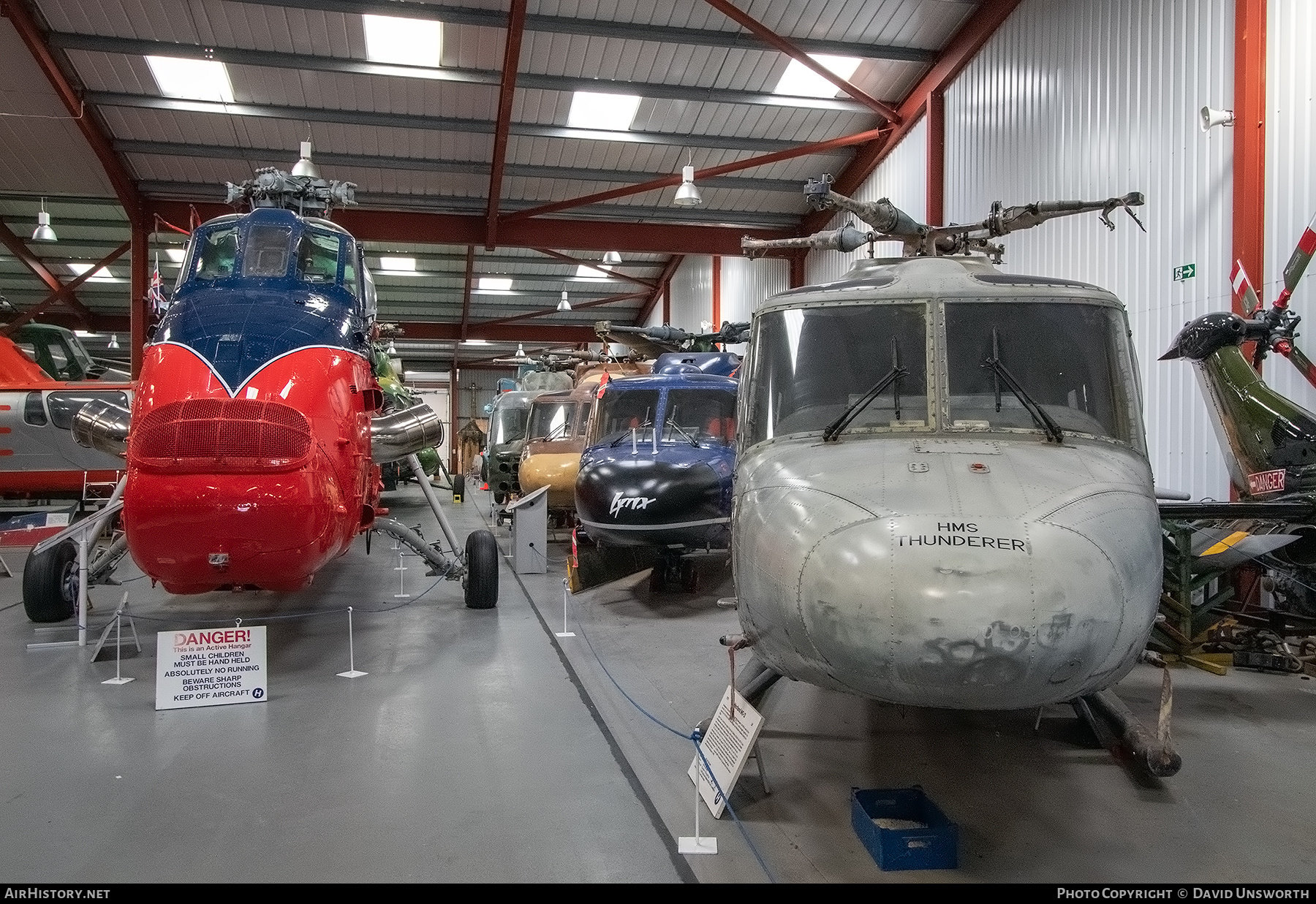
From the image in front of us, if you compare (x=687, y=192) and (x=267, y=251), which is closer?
(x=267, y=251)

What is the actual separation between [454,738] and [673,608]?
3.55 meters

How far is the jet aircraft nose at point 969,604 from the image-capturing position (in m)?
2.46

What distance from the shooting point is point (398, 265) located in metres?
24.8

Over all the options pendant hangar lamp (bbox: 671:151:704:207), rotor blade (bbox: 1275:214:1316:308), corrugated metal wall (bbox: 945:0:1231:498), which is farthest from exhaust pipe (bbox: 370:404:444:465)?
pendant hangar lamp (bbox: 671:151:704:207)

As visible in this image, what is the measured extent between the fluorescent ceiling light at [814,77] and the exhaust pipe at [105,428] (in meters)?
10.1

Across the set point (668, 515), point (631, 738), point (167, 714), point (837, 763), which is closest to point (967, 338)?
point (837, 763)

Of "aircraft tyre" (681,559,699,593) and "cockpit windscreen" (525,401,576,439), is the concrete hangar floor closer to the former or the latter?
"aircraft tyre" (681,559,699,593)

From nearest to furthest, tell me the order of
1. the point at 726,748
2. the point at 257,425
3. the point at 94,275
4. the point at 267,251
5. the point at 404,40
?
the point at 726,748 < the point at 257,425 < the point at 267,251 < the point at 404,40 < the point at 94,275

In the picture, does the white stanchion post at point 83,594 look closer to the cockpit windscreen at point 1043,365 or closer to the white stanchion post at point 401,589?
the white stanchion post at point 401,589

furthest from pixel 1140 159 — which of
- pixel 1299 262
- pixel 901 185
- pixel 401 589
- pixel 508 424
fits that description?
pixel 508 424

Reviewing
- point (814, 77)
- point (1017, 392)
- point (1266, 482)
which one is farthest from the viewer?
point (814, 77)

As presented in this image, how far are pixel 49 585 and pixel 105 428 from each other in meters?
1.57

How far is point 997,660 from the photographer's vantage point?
2445 millimetres

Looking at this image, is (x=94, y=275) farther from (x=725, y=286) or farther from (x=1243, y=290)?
(x=1243, y=290)
